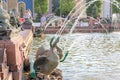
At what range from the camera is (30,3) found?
44000 millimetres

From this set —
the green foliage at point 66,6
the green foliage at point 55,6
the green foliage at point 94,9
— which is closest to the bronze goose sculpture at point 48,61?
the green foliage at point 94,9

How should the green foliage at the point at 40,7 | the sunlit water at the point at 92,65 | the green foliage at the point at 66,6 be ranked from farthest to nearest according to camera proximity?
the green foliage at the point at 40,7
the green foliage at the point at 66,6
the sunlit water at the point at 92,65

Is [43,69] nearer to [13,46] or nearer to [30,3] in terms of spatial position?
[13,46]

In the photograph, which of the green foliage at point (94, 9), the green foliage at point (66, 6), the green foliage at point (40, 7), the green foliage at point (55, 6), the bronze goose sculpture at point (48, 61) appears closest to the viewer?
the bronze goose sculpture at point (48, 61)

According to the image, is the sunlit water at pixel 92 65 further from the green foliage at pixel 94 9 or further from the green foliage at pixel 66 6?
the green foliage at pixel 66 6

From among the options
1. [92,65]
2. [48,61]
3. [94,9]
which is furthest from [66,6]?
[48,61]

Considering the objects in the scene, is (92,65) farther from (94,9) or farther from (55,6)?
(55,6)

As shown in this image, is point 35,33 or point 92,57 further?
point 35,33

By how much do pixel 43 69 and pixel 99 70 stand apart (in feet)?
10.9

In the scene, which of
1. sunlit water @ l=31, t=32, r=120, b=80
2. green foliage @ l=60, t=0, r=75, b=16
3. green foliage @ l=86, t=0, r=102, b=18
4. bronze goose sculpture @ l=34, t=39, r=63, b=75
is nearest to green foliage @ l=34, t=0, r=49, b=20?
green foliage @ l=60, t=0, r=75, b=16

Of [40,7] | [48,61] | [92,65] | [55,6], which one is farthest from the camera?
[55,6]

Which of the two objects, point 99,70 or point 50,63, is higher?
point 50,63

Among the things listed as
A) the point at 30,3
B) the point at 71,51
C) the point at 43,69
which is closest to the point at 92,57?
the point at 71,51

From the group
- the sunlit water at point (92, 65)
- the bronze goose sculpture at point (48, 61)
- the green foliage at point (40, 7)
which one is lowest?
the sunlit water at point (92, 65)
